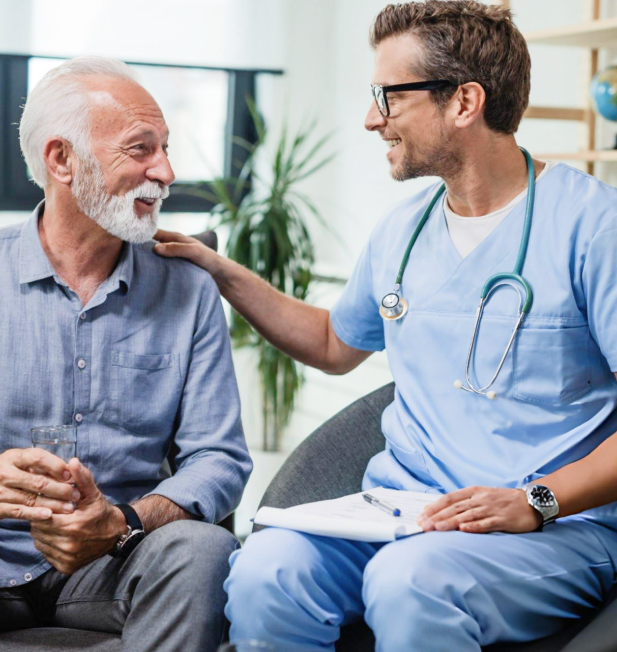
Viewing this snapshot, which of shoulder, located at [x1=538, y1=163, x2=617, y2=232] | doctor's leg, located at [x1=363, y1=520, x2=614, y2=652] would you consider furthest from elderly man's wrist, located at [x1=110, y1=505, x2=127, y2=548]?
shoulder, located at [x1=538, y1=163, x2=617, y2=232]

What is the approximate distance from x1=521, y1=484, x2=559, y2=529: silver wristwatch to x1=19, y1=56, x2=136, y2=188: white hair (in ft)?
3.13

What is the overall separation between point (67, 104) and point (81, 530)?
0.75 m

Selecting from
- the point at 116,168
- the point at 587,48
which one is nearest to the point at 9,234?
the point at 116,168

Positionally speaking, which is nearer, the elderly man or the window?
the elderly man

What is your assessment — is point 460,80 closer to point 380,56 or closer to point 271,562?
point 380,56

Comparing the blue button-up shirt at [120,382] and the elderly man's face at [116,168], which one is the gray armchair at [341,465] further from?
the elderly man's face at [116,168]

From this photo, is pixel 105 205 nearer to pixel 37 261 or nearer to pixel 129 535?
pixel 37 261

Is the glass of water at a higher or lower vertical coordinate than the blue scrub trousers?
higher

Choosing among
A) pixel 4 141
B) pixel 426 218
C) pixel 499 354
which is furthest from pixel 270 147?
pixel 499 354

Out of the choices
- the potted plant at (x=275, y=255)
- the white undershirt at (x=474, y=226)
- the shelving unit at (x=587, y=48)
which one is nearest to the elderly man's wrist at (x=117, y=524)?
the white undershirt at (x=474, y=226)

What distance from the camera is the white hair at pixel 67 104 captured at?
5.16 feet

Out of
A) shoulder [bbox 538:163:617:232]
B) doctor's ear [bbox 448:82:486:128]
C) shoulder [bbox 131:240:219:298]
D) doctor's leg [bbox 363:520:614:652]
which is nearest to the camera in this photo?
doctor's leg [bbox 363:520:614:652]

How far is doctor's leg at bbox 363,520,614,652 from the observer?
122cm

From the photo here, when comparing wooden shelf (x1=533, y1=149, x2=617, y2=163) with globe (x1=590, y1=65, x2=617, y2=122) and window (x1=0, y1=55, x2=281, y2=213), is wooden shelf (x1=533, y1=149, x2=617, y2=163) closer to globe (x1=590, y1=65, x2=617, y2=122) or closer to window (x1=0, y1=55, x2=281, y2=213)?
globe (x1=590, y1=65, x2=617, y2=122)
